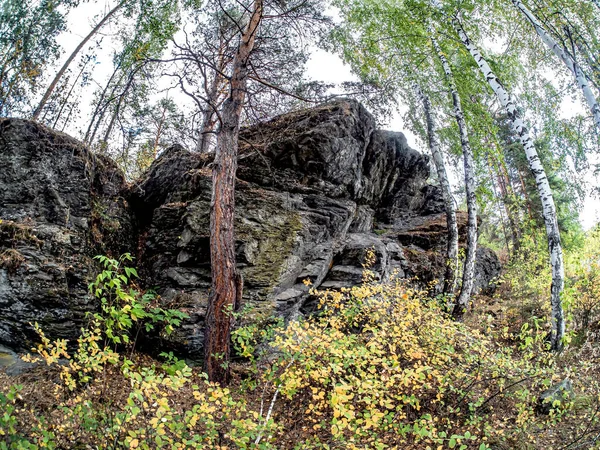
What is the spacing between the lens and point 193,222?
310 inches

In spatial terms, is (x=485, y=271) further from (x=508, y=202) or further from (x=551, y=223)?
(x=508, y=202)

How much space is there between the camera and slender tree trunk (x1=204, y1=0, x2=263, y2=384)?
541cm

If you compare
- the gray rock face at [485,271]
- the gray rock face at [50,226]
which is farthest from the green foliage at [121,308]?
the gray rock face at [485,271]

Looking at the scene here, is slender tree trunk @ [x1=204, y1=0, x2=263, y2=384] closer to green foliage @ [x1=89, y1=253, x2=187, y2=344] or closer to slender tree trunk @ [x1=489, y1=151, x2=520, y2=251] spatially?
green foliage @ [x1=89, y1=253, x2=187, y2=344]

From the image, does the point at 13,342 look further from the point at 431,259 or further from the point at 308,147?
the point at 431,259

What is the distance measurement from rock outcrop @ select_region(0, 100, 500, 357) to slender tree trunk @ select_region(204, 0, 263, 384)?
43.1 inches

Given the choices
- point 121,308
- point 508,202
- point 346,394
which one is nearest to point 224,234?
point 121,308

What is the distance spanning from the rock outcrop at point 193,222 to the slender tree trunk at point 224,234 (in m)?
1.09

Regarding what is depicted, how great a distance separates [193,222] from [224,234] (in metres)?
2.18

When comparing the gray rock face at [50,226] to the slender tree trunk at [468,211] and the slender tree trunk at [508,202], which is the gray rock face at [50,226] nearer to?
the slender tree trunk at [468,211]

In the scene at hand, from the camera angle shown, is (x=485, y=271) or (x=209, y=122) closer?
(x=209, y=122)

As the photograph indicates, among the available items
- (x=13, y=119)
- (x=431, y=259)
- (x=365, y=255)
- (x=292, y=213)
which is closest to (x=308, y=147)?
(x=292, y=213)

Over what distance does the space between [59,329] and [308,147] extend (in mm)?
7073

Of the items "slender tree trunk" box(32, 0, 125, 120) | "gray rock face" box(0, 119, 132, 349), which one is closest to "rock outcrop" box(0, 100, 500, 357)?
"gray rock face" box(0, 119, 132, 349)
